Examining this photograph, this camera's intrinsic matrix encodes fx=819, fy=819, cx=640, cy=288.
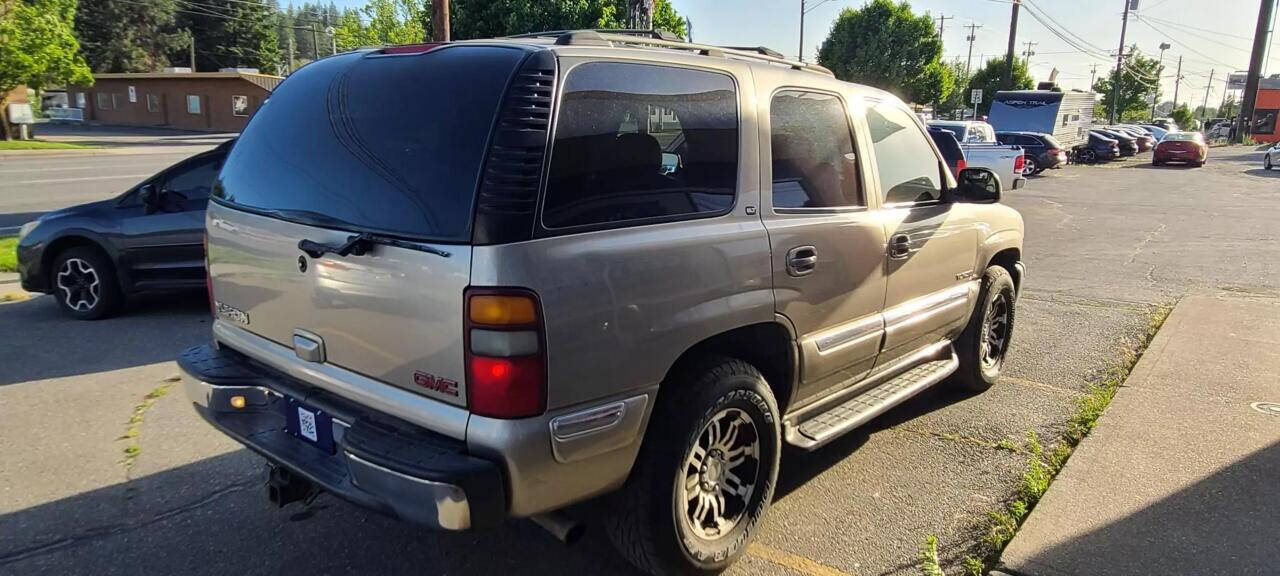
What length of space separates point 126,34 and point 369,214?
71.7 meters

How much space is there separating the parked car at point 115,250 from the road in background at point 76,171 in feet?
17.4

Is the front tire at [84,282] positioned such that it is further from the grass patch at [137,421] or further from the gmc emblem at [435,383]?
the gmc emblem at [435,383]

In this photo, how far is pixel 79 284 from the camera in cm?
670

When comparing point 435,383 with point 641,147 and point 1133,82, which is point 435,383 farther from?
point 1133,82

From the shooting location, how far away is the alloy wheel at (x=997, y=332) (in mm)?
5359

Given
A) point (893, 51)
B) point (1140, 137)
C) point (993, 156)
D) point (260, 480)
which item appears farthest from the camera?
point (893, 51)

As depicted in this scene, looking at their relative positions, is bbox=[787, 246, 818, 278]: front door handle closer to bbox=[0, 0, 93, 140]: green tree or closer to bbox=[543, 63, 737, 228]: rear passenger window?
bbox=[543, 63, 737, 228]: rear passenger window

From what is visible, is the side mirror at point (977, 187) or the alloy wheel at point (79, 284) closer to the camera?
the side mirror at point (977, 187)

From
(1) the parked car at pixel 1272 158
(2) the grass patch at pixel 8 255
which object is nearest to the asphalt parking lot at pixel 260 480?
(2) the grass patch at pixel 8 255

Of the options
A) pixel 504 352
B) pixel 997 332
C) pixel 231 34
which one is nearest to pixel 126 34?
pixel 231 34

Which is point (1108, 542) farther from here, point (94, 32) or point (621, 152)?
point (94, 32)

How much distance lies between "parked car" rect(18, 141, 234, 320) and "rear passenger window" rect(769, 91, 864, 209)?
5.10m

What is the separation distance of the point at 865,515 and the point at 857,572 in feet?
1.59

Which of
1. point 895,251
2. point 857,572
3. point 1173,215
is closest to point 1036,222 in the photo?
point 1173,215
